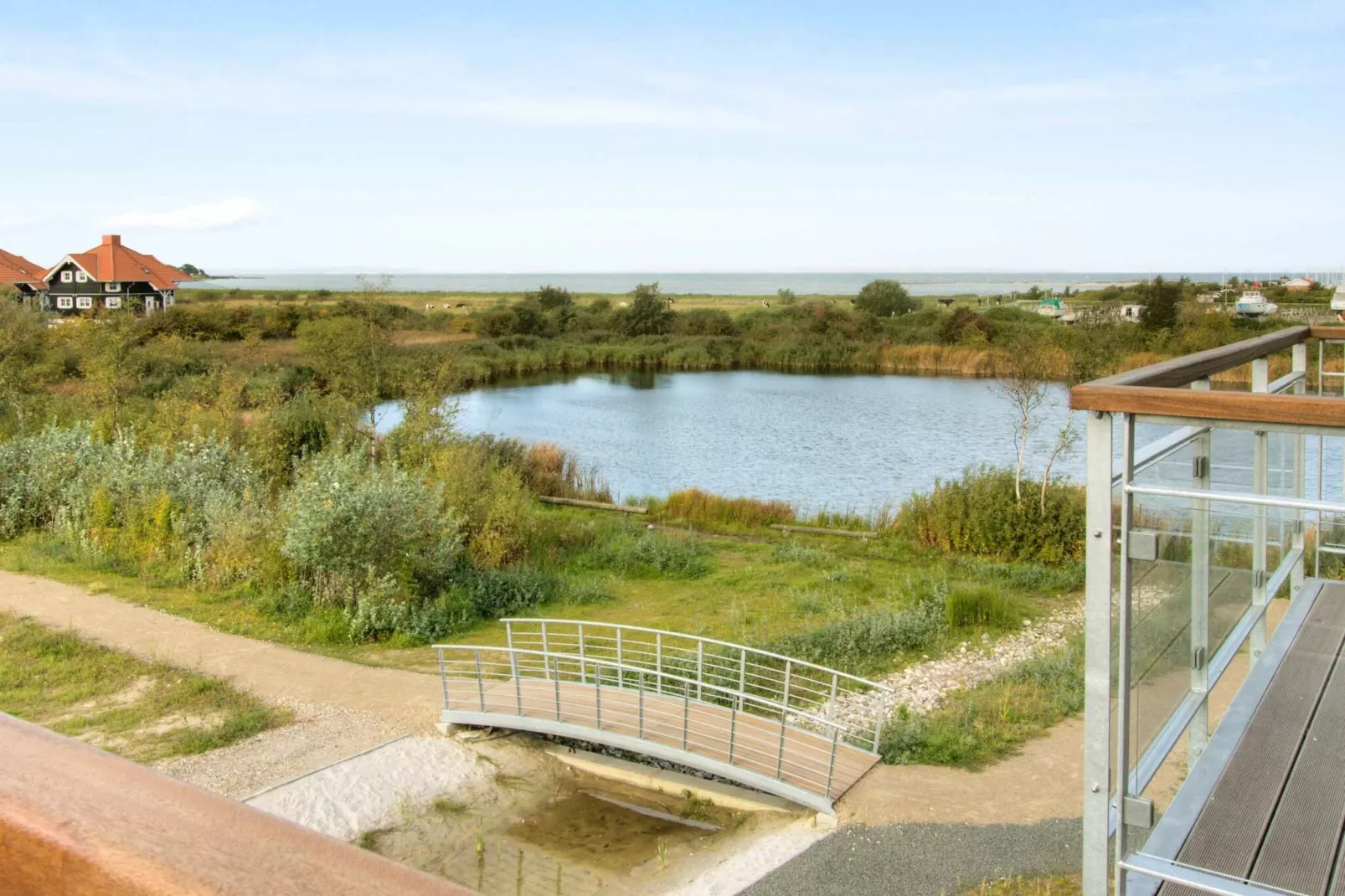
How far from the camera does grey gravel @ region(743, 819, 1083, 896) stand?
7633 millimetres

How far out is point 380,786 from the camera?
9.79m

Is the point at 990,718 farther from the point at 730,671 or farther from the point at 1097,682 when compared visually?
the point at 1097,682

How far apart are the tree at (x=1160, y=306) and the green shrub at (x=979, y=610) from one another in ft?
122

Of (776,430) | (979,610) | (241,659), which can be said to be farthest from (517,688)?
(776,430)

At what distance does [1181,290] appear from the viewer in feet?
189

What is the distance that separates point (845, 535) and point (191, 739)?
1351 cm

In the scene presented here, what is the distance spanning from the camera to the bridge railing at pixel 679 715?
31.2ft

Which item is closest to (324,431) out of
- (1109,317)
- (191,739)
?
(191,739)

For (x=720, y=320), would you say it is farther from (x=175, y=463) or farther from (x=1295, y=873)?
(x=1295, y=873)

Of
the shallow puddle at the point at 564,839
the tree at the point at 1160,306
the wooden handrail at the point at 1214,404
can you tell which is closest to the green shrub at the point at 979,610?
the shallow puddle at the point at 564,839

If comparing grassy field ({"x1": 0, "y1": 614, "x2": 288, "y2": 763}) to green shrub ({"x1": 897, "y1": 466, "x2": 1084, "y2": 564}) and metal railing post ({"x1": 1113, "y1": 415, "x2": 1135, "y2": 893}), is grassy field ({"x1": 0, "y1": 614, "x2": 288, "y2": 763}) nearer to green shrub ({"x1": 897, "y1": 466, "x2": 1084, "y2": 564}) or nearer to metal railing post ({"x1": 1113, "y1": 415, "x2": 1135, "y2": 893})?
metal railing post ({"x1": 1113, "y1": 415, "x2": 1135, "y2": 893})

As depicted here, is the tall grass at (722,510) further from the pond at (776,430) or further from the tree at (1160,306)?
the tree at (1160,306)

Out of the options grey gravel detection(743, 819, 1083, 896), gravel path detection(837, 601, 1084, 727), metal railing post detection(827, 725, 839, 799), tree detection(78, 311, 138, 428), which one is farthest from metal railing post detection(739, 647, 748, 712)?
tree detection(78, 311, 138, 428)

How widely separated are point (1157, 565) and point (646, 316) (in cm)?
6660
